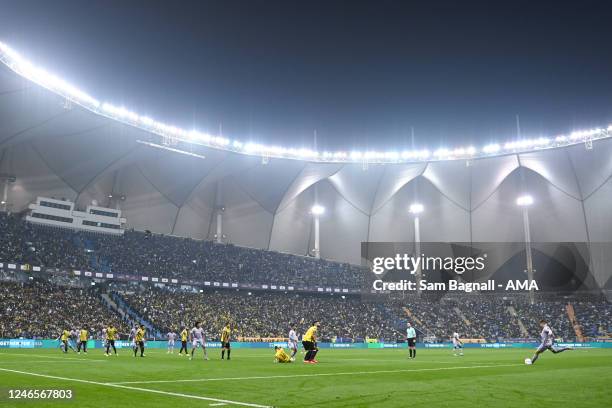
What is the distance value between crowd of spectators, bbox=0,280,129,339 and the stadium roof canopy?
1546cm

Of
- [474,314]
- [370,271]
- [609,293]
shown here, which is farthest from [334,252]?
[609,293]

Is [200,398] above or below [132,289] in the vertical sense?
below

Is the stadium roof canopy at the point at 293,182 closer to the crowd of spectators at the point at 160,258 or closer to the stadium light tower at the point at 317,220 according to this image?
the stadium light tower at the point at 317,220

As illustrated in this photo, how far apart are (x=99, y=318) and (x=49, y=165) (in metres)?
22.8

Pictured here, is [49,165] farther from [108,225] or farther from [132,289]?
[132,289]

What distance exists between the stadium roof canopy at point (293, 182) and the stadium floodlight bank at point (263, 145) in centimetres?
19

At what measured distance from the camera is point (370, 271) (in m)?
86.3

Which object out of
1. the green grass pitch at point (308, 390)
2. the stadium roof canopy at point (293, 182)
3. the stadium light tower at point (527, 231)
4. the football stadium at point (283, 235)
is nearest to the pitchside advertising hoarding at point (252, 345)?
the football stadium at point (283, 235)

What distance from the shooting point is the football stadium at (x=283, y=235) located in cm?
5700

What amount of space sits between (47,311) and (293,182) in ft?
129

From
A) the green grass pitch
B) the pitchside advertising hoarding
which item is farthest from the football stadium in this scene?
the green grass pitch

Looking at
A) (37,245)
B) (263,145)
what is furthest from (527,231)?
(37,245)

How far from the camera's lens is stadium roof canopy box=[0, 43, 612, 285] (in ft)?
211

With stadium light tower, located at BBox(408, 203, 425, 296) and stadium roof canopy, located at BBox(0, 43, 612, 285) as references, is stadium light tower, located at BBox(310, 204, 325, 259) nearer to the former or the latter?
stadium roof canopy, located at BBox(0, 43, 612, 285)
